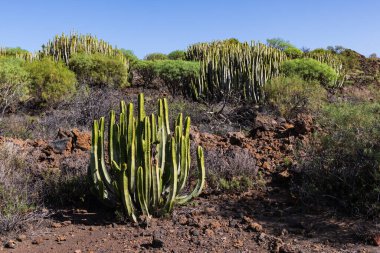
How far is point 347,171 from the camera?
5.79 metres

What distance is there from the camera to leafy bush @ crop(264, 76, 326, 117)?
12867 millimetres

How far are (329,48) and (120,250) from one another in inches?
1367

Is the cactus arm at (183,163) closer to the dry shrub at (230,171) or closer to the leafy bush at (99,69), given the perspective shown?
the dry shrub at (230,171)

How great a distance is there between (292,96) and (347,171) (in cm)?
791

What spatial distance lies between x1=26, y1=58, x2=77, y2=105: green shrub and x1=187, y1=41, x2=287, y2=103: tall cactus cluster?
4746 millimetres

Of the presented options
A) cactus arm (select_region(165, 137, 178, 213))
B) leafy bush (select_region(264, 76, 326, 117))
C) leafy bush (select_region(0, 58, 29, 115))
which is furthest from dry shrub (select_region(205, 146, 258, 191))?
leafy bush (select_region(0, 58, 29, 115))

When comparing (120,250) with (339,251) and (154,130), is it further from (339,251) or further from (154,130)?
(339,251)

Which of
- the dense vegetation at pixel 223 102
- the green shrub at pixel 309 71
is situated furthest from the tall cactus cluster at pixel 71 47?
the green shrub at pixel 309 71

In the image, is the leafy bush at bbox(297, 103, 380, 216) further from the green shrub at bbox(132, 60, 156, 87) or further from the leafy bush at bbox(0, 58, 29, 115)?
the green shrub at bbox(132, 60, 156, 87)

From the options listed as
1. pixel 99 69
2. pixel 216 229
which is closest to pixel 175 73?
pixel 99 69

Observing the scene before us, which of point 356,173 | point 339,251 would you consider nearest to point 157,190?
point 339,251

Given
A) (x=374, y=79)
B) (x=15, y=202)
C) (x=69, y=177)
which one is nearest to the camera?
(x=15, y=202)

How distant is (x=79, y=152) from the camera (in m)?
7.20

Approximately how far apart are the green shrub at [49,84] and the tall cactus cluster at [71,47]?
421cm
